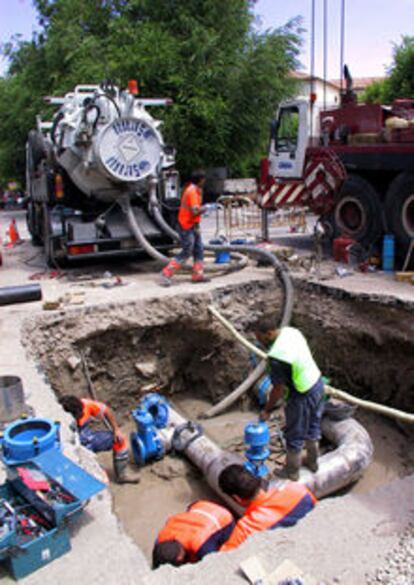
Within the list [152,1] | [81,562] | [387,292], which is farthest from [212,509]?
[152,1]

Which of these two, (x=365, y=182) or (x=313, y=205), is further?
(x=313, y=205)

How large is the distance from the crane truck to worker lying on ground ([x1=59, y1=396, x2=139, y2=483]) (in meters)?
5.07

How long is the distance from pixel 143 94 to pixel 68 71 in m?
3.42

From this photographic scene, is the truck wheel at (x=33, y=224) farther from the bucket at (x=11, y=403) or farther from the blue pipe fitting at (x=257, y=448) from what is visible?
the blue pipe fitting at (x=257, y=448)

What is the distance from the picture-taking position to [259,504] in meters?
3.05

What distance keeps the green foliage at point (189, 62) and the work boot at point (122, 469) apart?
12.7 meters

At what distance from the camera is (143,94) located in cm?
1592

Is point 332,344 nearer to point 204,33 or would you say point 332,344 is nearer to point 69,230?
point 69,230

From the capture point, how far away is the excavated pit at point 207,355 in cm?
566

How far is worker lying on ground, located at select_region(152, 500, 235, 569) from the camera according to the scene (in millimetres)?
2748

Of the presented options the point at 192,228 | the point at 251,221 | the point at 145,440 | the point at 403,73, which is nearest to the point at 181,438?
the point at 145,440

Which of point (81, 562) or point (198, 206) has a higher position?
point (198, 206)

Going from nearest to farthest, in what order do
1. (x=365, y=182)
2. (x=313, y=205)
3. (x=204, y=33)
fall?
(x=365, y=182)
(x=313, y=205)
(x=204, y=33)

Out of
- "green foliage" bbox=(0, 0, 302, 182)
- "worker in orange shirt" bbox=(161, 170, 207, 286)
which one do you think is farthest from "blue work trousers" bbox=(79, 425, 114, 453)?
"green foliage" bbox=(0, 0, 302, 182)
